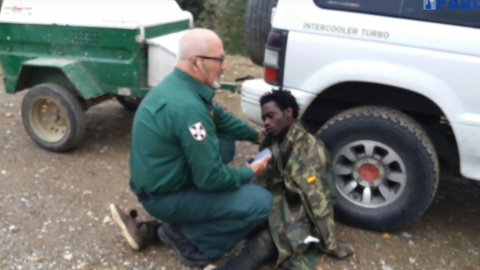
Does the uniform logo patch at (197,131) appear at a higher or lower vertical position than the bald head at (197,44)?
lower

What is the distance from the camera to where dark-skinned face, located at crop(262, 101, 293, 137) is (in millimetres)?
3941

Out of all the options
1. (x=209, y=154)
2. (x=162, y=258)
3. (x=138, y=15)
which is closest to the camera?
(x=209, y=154)

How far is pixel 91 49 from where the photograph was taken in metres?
5.29

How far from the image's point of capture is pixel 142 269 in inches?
148

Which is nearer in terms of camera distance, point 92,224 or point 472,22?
point 472,22

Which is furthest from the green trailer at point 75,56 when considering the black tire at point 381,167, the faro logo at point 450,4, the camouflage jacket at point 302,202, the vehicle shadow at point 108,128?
the faro logo at point 450,4

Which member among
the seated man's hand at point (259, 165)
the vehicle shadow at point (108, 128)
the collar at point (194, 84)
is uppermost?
the collar at point (194, 84)

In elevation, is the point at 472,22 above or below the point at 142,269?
above

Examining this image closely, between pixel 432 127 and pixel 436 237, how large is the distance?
2.47ft

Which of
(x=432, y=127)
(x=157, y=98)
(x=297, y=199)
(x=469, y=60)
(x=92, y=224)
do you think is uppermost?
(x=469, y=60)

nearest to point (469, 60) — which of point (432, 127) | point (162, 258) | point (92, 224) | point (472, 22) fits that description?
point (472, 22)

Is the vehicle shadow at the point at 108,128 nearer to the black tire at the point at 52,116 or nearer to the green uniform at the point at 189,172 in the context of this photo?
the black tire at the point at 52,116

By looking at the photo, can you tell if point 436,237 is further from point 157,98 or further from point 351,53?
point 157,98

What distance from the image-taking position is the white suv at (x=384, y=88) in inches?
147
